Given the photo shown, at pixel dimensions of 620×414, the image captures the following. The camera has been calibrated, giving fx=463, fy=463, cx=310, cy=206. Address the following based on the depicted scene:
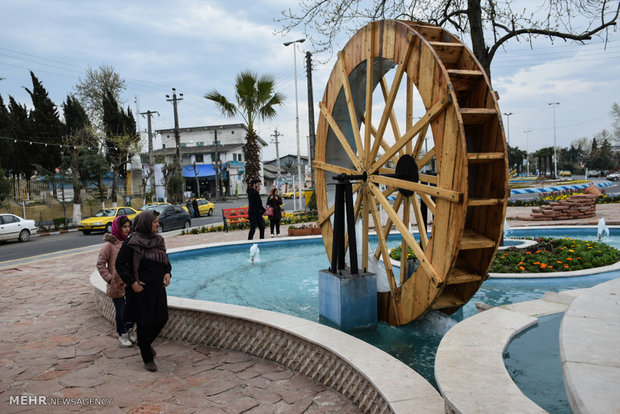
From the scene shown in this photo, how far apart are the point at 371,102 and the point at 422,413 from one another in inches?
167

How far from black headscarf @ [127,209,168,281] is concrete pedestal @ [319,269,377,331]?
191 cm

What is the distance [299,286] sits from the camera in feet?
24.8

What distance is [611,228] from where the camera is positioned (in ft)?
38.1

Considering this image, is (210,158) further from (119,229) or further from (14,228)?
(119,229)

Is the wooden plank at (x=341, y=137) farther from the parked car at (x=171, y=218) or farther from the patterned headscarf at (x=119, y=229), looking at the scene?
the parked car at (x=171, y=218)

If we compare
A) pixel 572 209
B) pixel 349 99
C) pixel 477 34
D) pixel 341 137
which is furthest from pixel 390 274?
pixel 572 209

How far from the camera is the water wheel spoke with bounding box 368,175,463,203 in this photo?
14.0ft

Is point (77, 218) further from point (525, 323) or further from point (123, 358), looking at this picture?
point (525, 323)

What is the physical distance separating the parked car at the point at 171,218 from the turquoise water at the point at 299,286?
8.68 m

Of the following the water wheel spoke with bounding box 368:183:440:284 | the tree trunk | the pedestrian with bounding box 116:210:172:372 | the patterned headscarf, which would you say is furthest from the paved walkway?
the tree trunk

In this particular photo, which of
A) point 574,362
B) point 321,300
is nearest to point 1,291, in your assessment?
point 321,300

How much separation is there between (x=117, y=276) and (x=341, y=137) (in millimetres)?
3348

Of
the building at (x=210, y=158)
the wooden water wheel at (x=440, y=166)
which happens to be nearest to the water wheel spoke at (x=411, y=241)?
the wooden water wheel at (x=440, y=166)

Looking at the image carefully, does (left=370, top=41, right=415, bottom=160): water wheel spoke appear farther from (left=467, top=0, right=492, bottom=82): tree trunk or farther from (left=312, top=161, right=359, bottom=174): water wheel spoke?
(left=467, top=0, right=492, bottom=82): tree trunk
